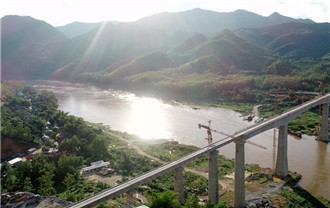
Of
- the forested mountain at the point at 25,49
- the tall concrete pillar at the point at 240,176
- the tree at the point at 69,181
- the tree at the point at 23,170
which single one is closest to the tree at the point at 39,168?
the tree at the point at 23,170

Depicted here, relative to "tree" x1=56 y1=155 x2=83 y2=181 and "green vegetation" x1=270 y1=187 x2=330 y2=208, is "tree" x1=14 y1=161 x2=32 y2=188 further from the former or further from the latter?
"green vegetation" x1=270 y1=187 x2=330 y2=208

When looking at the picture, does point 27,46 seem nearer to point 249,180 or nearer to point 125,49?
point 125,49

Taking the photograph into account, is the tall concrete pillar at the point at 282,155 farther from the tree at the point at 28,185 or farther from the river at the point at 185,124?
the tree at the point at 28,185

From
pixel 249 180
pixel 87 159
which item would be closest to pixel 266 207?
pixel 249 180

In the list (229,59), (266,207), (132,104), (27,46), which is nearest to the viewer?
(266,207)

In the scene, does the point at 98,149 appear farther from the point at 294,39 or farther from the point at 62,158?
the point at 294,39

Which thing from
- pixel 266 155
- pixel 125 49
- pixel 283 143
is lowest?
pixel 266 155

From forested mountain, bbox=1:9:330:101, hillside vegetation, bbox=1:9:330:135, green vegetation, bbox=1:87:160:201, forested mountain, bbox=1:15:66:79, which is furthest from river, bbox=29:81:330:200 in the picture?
forested mountain, bbox=1:15:66:79

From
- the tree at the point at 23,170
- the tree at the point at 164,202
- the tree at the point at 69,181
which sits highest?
the tree at the point at 164,202
